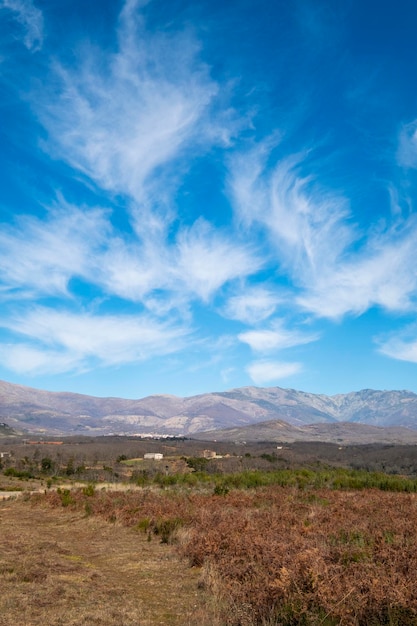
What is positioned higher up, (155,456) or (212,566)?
(212,566)

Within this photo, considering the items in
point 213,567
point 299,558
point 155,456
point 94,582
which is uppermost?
point 299,558

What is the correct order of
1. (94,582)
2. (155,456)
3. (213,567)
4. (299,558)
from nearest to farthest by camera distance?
(299,558)
(94,582)
(213,567)
(155,456)

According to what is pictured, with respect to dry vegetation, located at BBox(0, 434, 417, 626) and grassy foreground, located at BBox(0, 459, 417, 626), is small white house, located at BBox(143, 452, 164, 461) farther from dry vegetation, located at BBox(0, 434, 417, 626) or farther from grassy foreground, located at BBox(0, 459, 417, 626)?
grassy foreground, located at BBox(0, 459, 417, 626)

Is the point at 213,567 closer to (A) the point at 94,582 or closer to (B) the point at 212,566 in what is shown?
(B) the point at 212,566

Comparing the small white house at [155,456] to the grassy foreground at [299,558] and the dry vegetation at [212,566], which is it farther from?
the grassy foreground at [299,558]

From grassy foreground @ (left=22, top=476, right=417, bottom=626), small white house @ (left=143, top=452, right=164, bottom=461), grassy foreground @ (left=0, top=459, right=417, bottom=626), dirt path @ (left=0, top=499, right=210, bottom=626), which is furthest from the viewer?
small white house @ (left=143, top=452, right=164, bottom=461)

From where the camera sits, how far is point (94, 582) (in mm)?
10570

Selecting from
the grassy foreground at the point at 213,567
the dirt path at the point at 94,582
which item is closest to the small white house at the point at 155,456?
the grassy foreground at the point at 213,567

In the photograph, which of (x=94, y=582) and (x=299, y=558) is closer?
(x=299, y=558)

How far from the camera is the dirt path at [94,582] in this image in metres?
8.22

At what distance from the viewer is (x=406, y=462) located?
78812 millimetres

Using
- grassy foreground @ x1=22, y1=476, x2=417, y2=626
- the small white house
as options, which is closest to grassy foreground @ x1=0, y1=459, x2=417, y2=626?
grassy foreground @ x1=22, y1=476, x2=417, y2=626

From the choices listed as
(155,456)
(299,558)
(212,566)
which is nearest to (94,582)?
(212,566)

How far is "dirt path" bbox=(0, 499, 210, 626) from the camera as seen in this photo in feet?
27.0
